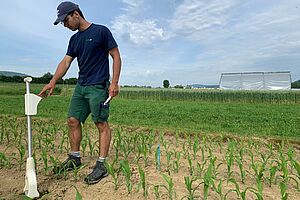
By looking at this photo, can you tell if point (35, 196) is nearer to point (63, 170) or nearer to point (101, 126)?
point (63, 170)

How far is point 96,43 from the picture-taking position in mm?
2787

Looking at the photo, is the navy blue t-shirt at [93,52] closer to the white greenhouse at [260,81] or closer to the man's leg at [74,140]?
the man's leg at [74,140]

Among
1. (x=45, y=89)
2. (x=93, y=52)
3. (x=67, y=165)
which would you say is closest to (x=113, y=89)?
(x=93, y=52)

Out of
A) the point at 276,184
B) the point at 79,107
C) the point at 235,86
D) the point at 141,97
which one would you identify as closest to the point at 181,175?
the point at 276,184

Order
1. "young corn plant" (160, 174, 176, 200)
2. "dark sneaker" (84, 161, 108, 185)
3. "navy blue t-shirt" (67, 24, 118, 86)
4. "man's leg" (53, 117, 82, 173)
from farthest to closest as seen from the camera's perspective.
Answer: "man's leg" (53, 117, 82, 173), "navy blue t-shirt" (67, 24, 118, 86), "dark sneaker" (84, 161, 108, 185), "young corn plant" (160, 174, 176, 200)

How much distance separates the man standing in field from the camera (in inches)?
107

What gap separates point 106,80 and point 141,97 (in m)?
27.2

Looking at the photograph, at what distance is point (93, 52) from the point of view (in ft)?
9.27

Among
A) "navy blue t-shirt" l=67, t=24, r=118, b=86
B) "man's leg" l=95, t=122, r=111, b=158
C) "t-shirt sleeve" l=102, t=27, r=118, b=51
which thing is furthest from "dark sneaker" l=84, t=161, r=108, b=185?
"t-shirt sleeve" l=102, t=27, r=118, b=51

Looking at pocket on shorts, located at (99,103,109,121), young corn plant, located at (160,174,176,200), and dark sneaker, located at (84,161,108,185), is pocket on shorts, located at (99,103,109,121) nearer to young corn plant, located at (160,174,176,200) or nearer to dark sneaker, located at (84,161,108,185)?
dark sneaker, located at (84,161,108,185)

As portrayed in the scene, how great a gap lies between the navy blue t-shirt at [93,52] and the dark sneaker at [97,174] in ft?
2.88

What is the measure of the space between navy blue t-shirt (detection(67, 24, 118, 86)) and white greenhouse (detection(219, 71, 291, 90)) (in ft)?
114

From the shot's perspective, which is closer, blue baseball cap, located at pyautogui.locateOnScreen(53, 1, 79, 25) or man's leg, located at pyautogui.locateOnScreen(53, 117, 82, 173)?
blue baseball cap, located at pyautogui.locateOnScreen(53, 1, 79, 25)

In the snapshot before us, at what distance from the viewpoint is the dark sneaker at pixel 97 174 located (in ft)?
8.30
